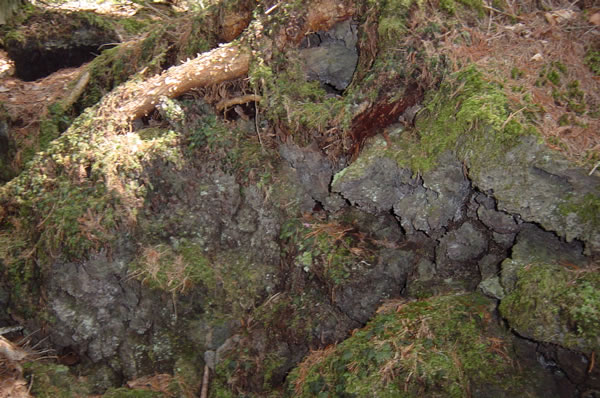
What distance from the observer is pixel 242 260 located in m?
4.32

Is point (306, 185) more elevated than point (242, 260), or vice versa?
point (306, 185)

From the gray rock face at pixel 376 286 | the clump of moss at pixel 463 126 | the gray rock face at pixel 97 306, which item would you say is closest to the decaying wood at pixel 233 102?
the clump of moss at pixel 463 126

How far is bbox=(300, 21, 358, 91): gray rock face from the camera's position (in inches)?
170

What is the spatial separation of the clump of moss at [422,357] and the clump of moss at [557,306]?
30 cm

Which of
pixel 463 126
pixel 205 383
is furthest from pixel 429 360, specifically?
pixel 205 383

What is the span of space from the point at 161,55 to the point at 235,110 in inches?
45.2

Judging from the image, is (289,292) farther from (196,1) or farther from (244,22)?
(196,1)

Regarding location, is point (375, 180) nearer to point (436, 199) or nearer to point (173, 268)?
point (436, 199)

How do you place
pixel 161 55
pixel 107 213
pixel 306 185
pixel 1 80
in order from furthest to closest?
1. pixel 1 80
2. pixel 161 55
3. pixel 306 185
4. pixel 107 213

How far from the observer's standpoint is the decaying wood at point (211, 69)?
4.10m

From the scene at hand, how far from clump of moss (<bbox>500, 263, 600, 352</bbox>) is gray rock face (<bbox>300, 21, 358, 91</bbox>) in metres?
2.53

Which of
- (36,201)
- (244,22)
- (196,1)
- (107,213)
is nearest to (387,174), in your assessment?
(244,22)

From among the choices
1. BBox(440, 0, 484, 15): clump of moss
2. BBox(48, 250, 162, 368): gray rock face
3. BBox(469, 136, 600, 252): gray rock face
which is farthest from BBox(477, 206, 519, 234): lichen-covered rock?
BBox(48, 250, 162, 368): gray rock face

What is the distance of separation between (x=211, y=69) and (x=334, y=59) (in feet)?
4.22
